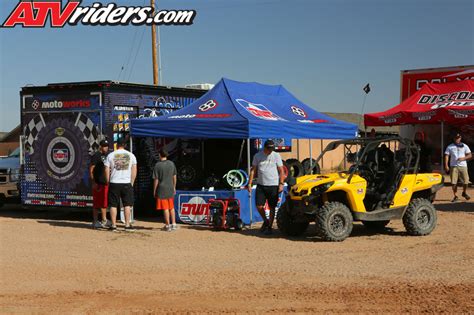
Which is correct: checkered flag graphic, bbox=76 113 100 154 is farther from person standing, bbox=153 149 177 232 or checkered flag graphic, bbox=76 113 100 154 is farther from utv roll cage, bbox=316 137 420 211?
utv roll cage, bbox=316 137 420 211

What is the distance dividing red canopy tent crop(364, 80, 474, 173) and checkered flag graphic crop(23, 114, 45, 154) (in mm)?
12993

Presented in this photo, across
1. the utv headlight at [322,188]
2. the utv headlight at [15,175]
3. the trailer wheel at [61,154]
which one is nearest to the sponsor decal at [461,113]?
the utv headlight at [322,188]

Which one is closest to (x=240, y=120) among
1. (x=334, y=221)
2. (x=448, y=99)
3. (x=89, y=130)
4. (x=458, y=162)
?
(x=334, y=221)

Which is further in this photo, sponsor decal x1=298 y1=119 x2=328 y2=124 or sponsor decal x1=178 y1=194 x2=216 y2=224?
sponsor decal x1=298 y1=119 x2=328 y2=124

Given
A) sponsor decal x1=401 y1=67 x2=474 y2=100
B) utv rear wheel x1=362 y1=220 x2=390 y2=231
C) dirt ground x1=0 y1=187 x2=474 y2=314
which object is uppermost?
sponsor decal x1=401 y1=67 x2=474 y2=100

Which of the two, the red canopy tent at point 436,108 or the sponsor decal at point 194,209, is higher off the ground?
the red canopy tent at point 436,108

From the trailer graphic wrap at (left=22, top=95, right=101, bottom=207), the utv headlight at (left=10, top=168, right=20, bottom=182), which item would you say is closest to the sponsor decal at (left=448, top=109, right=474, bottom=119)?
the trailer graphic wrap at (left=22, top=95, right=101, bottom=207)

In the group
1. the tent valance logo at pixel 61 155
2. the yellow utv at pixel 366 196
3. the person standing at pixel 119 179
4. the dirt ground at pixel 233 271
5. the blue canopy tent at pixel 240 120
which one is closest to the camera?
the dirt ground at pixel 233 271

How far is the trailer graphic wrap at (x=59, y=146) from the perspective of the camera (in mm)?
14602

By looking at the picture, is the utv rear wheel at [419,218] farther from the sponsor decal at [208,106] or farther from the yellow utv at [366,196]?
the sponsor decal at [208,106]

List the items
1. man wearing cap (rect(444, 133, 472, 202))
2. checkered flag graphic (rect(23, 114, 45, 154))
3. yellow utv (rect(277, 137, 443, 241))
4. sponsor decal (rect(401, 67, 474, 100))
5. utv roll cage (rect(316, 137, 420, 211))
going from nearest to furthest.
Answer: yellow utv (rect(277, 137, 443, 241))
utv roll cage (rect(316, 137, 420, 211))
checkered flag graphic (rect(23, 114, 45, 154))
man wearing cap (rect(444, 133, 472, 202))
sponsor decal (rect(401, 67, 474, 100))

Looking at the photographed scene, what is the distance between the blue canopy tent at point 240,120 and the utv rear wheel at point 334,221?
253 cm

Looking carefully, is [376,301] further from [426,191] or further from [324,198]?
[426,191]

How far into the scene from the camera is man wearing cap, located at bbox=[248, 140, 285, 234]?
39.9ft
